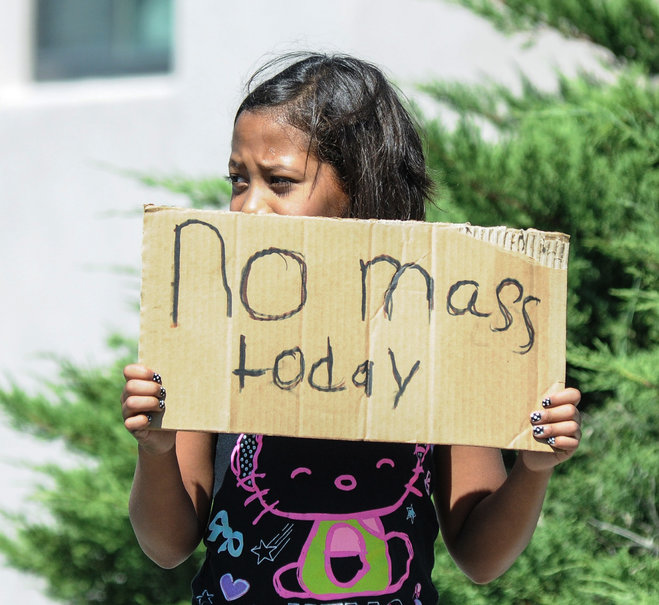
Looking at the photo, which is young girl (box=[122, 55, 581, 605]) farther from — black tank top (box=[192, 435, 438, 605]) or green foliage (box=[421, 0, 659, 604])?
green foliage (box=[421, 0, 659, 604])

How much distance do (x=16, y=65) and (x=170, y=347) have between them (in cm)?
454

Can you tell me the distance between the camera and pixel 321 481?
165 centimetres

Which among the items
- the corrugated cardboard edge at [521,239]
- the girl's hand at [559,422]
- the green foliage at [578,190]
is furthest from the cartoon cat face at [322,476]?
the green foliage at [578,190]

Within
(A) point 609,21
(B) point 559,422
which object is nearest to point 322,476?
(B) point 559,422

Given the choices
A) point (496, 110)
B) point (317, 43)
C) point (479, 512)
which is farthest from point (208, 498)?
point (317, 43)

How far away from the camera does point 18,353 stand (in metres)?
5.31

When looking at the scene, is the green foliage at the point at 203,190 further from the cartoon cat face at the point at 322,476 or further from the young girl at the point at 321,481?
the cartoon cat face at the point at 322,476

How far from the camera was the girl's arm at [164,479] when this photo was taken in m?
1.50

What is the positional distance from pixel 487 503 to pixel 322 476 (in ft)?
0.98

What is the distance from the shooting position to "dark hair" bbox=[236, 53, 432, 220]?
1812 millimetres

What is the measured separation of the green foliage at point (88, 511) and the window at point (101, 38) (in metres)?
2.38

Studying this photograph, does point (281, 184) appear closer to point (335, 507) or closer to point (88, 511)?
point (335, 507)

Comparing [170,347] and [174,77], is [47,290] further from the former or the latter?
[170,347]

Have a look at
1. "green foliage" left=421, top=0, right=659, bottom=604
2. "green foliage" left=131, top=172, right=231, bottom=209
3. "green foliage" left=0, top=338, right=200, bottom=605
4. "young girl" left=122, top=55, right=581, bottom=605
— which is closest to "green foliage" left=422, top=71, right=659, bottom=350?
"green foliage" left=421, top=0, right=659, bottom=604
